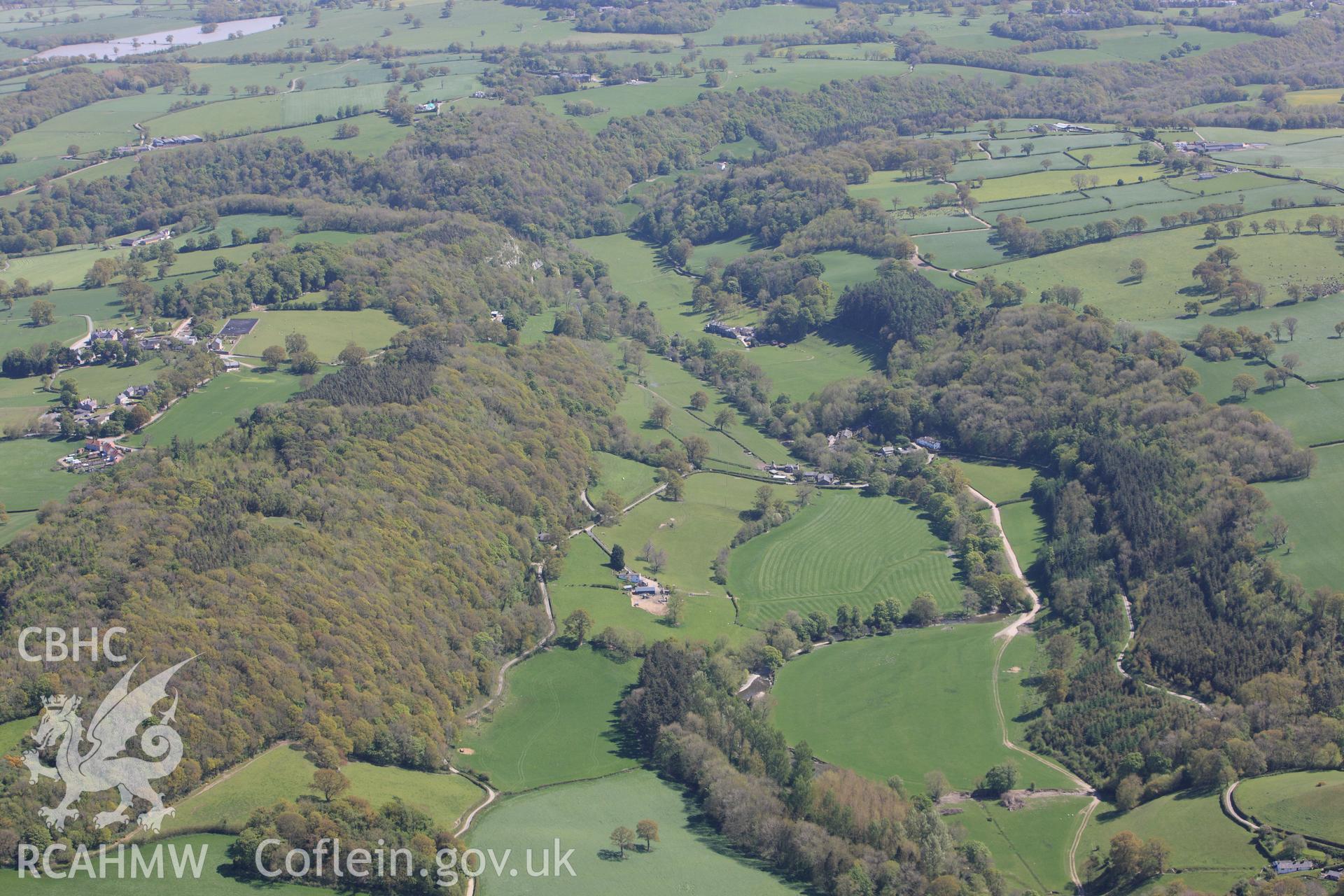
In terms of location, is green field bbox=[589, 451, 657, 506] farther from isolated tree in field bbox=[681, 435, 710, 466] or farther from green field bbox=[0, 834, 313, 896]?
green field bbox=[0, 834, 313, 896]

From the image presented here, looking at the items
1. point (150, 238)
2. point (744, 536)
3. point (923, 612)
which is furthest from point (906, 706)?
point (150, 238)

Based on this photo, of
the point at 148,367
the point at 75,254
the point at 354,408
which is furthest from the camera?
the point at 75,254

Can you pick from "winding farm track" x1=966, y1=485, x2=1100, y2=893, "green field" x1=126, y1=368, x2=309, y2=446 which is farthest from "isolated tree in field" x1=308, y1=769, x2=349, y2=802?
"green field" x1=126, y1=368, x2=309, y2=446

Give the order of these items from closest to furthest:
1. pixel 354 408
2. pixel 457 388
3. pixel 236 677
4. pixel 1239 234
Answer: pixel 236 677, pixel 354 408, pixel 457 388, pixel 1239 234

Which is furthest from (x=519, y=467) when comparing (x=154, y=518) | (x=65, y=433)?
(x=65, y=433)

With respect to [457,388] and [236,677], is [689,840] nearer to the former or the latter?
[236,677]

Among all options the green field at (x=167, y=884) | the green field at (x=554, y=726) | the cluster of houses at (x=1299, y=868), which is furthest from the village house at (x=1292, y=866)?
the green field at (x=167, y=884)
